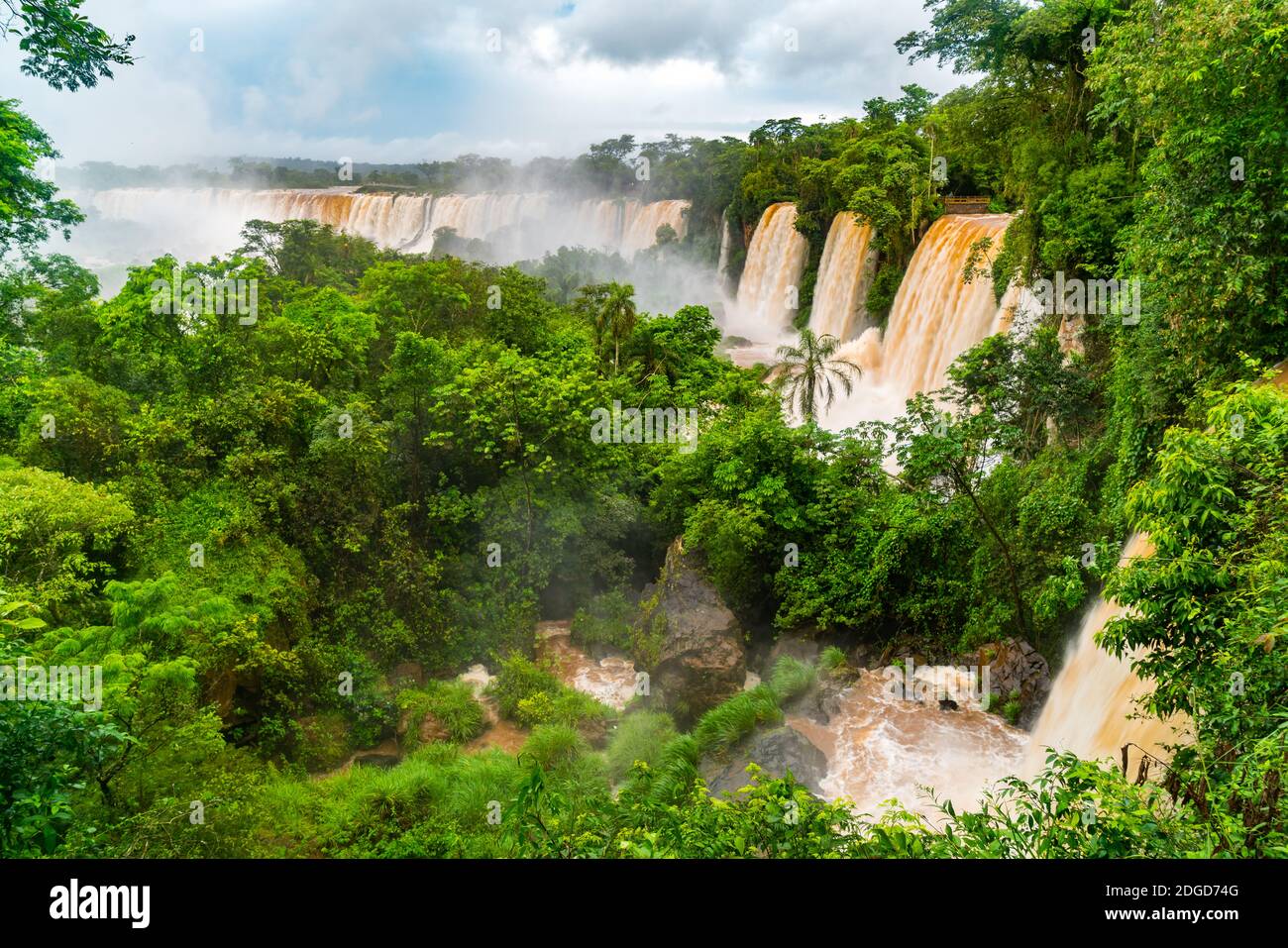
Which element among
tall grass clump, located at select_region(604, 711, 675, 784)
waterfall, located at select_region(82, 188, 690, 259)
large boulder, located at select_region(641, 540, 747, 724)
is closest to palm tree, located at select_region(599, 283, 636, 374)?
large boulder, located at select_region(641, 540, 747, 724)

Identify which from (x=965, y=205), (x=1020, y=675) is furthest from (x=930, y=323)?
(x=1020, y=675)

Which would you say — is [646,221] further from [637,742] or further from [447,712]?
[637,742]

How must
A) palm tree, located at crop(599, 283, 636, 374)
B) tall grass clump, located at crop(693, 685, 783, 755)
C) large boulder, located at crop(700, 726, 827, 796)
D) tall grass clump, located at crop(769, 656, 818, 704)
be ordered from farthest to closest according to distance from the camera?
palm tree, located at crop(599, 283, 636, 374), tall grass clump, located at crop(769, 656, 818, 704), tall grass clump, located at crop(693, 685, 783, 755), large boulder, located at crop(700, 726, 827, 796)

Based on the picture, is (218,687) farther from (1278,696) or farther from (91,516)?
(1278,696)

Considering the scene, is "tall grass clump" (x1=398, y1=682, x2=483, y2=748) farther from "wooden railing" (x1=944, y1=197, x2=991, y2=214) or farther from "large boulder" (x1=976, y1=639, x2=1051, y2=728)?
"wooden railing" (x1=944, y1=197, x2=991, y2=214)

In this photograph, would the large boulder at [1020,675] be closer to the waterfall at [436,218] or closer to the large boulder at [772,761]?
the large boulder at [772,761]
